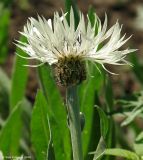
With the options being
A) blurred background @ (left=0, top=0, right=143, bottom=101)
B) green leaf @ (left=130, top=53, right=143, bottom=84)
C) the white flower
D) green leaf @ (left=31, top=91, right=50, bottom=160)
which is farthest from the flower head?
blurred background @ (left=0, top=0, right=143, bottom=101)

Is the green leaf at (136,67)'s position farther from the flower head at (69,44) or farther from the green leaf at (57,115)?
the flower head at (69,44)

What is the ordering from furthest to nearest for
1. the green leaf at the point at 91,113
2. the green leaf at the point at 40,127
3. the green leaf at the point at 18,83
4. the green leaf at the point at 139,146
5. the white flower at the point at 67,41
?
the green leaf at the point at 18,83, the green leaf at the point at 91,113, the green leaf at the point at 40,127, the green leaf at the point at 139,146, the white flower at the point at 67,41

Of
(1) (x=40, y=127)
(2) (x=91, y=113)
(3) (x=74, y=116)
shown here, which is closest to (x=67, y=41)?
(3) (x=74, y=116)

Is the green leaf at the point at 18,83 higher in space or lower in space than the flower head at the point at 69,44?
lower

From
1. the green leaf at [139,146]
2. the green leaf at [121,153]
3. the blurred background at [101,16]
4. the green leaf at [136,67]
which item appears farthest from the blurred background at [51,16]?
the green leaf at [121,153]

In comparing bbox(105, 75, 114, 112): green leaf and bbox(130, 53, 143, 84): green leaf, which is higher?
bbox(130, 53, 143, 84): green leaf

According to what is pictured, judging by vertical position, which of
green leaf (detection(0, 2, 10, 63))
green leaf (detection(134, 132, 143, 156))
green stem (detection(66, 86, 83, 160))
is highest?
green leaf (detection(0, 2, 10, 63))

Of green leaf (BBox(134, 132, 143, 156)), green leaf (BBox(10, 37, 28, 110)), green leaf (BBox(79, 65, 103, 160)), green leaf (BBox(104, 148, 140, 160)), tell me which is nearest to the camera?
green leaf (BBox(104, 148, 140, 160))

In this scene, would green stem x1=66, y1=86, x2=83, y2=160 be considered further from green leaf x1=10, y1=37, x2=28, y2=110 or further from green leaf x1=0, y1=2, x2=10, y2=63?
green leaf x1=0, y1=2, x2=10, y2=63

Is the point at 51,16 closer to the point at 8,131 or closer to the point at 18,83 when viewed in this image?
the point at 18,83
